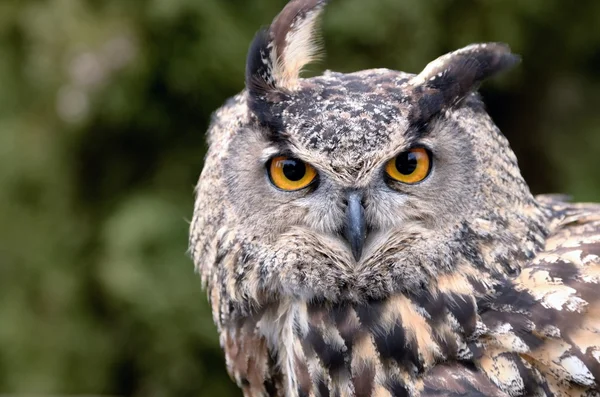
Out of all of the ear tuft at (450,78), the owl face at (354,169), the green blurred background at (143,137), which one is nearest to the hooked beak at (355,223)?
the owl face at (354,169)

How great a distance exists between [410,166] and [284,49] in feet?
1.02

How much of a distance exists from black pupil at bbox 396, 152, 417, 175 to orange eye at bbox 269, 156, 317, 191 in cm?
15

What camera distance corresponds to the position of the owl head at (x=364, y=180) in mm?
1182

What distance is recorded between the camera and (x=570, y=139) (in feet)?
9.78

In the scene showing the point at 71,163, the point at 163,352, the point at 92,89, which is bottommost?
the point at 163,352

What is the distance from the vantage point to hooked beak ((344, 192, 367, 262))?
120 centimetres

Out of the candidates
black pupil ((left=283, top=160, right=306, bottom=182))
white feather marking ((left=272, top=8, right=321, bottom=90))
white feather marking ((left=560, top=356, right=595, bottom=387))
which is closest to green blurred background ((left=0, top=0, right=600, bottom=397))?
white feather marking ((left=272, top=8, right=321, bottom=90))

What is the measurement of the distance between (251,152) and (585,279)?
2.04 ft

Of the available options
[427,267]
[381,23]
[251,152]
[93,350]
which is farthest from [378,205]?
[93,350]

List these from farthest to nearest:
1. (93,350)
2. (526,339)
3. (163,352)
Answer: (93,350), (163,352), (526,339)

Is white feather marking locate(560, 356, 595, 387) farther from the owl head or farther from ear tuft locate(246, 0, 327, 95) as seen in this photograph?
ear tuft locate(246, 0, 327, 95)

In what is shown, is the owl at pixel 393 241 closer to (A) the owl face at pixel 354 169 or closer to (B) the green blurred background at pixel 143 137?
(A) the owl face at pixel 354 169

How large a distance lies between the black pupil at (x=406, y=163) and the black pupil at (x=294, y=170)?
16 centimetres

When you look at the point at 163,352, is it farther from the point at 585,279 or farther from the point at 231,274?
the point at 585,279
